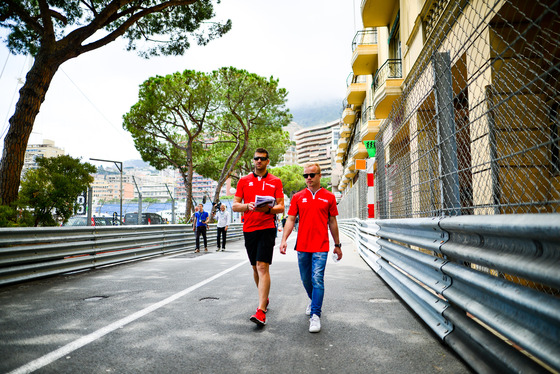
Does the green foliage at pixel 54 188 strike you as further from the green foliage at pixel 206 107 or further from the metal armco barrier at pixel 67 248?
the green foliage at pixel 206 107

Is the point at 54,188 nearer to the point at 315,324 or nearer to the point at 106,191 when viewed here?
the point at 315,324

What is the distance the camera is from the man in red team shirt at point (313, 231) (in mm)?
4152

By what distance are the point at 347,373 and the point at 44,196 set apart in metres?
11.4

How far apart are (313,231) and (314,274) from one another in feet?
1.50

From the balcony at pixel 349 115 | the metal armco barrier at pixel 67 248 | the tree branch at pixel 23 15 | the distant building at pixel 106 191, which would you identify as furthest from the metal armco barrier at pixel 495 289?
the balcony at pixel 349 115

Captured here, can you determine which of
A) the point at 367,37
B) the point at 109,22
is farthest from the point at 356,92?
the point at 109,22

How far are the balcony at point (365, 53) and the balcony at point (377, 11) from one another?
2.81 metres

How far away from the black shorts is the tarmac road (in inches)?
26.9

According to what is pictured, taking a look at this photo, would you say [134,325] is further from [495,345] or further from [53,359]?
[495,345]

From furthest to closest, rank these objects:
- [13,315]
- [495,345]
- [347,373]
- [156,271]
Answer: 1. [156,271]
2. [13,315]
3. [347,373]
4. [495,345]

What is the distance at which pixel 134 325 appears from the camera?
4.03m

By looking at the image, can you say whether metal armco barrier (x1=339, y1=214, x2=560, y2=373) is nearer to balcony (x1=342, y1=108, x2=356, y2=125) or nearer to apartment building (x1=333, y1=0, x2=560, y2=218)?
apartment building (x1=333, y1=0, x2=560, y2=218)

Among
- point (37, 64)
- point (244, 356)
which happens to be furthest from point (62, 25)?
point (244, 356)

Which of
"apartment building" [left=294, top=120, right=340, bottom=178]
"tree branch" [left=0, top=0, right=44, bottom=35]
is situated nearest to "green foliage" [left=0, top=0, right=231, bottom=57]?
"tree branch" [left=0, top=0, right=44, bottom=35]
